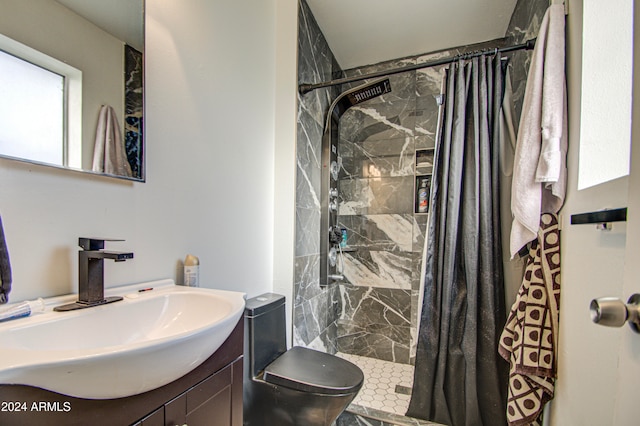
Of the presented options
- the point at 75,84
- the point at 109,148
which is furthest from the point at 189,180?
the point at 75,84

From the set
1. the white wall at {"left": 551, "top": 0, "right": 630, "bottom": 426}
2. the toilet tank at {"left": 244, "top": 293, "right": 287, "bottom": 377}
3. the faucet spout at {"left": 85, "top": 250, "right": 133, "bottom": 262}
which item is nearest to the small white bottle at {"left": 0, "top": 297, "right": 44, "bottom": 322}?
the faucet spout at {"left": 85, "top": 250, "right": 133, "bottom": 262}

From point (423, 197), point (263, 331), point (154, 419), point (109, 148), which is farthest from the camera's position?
point (423, 197)

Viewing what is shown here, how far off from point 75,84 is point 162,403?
2.82 feet

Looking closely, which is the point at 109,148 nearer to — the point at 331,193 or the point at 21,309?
the point at 21,309

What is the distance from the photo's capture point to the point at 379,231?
2377mm

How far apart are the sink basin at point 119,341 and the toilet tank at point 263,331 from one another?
15.5 inches

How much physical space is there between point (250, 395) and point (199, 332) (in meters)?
0.89

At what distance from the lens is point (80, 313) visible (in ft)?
2.15

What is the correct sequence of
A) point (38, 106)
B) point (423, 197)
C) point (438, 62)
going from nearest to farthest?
point (38, 106), point (438, 62), point (423, 197)

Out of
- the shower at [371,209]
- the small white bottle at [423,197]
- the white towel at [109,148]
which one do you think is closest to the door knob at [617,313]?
the white towel at [109,148]

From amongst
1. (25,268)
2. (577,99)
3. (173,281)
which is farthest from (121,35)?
(577,99)

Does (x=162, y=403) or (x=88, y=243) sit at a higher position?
(x=88, y=243)

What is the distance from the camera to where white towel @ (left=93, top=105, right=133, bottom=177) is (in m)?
0.80

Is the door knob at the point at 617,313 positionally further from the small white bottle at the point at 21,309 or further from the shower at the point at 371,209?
the shower at the point at 371,209
